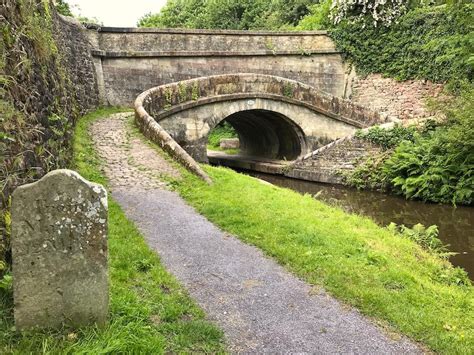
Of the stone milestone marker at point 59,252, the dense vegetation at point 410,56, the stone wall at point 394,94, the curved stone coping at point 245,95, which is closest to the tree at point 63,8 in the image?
the curved stone coping at point 245,95

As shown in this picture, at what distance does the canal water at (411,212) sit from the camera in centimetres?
910

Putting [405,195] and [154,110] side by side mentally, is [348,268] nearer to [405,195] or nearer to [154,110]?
[405,195]

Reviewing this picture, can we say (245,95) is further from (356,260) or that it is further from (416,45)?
(356,260)

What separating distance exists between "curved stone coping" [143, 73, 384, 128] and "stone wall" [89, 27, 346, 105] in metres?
4.34

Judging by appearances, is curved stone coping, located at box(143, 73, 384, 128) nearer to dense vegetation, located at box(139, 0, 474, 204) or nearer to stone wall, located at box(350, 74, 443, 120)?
dense vegetation, located at box(139, 0, 474, 204)

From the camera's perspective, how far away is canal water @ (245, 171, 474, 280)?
910cm

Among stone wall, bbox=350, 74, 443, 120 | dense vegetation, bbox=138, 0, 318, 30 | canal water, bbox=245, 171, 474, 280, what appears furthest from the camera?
dense vegetation, bbox=138, 0, 318, 30

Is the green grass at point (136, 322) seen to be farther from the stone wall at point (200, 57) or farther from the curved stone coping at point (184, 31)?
the curved stone coping at point (184, 31)

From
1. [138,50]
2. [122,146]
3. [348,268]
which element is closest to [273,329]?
[348,268]

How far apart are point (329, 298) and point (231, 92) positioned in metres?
11.5

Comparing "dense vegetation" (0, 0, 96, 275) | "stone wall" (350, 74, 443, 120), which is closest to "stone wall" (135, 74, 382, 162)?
"stone wall" (350, 74, 443, 120)

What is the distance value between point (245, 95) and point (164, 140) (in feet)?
17.4

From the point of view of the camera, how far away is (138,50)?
18391mm

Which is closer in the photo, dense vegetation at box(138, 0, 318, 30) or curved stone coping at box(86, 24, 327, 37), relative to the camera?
curved stone coping at box(86, 24, 327, 37)
